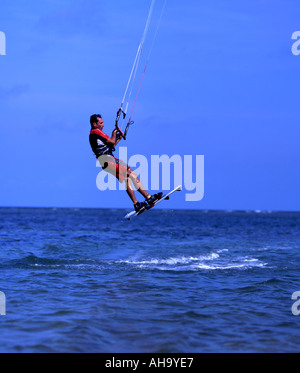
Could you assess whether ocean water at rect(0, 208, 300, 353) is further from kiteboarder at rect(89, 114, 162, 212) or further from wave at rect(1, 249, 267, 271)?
kiteboarder at rect(89, 114, 162, 212)

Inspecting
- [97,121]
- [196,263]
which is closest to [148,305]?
[97,121]

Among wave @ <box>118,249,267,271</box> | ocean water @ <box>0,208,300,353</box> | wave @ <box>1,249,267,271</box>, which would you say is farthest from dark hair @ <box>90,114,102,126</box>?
wave @ <box>118,249,267,271</box>

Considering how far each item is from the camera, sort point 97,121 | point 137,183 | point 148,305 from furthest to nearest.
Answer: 1. point 137,183
2. point 97,121
3. point 148,305

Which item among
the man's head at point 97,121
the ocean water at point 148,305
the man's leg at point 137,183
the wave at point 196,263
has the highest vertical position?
the man's head at point 97,121

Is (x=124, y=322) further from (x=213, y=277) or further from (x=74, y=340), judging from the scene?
(x=213, y=277)

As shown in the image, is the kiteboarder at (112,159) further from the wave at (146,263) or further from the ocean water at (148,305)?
the wave at (146,263)

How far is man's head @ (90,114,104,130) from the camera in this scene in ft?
47.1

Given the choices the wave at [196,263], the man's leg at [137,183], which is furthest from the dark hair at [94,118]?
the wave at [196,263]

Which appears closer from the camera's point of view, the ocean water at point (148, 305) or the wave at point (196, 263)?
the ocean water at point (148, 305)

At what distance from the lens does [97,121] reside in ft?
47.1

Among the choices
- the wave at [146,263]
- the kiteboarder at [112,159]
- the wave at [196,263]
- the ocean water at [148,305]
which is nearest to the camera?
the ocean water at [148,305]

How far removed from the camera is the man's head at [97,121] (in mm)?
14359

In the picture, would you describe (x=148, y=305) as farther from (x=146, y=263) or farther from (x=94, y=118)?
(x=146, y=263)

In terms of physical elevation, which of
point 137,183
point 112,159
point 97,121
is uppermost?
point 97,121
